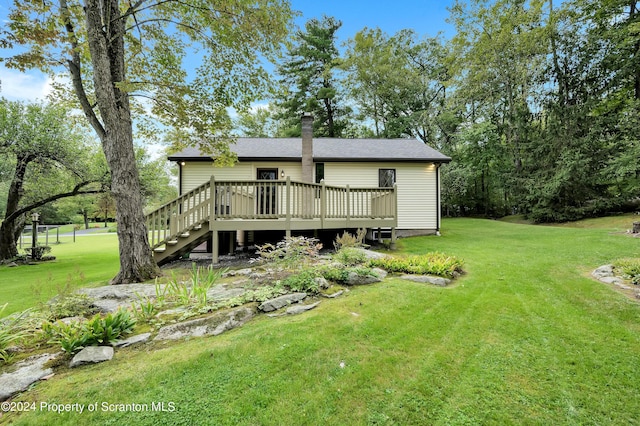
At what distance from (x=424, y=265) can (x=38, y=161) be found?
13.4 m

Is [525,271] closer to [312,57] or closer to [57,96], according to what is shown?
[57,96]

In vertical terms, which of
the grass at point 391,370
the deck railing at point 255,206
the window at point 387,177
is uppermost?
the window at point 387,177

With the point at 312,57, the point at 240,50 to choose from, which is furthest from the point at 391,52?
the point at 240,50

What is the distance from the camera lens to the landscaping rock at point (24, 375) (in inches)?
86.7

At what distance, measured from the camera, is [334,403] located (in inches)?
83.4

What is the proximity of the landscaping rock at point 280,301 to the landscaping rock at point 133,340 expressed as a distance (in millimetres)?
1315

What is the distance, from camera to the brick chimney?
34.3 feet

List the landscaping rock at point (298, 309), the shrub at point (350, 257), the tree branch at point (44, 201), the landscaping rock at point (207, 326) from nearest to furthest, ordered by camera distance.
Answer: the landscaping rock at point (207, 326)
the landscaping rock at point (298, 309)
the shrub at point (350, 257)
the tree branch at point (44, 201)

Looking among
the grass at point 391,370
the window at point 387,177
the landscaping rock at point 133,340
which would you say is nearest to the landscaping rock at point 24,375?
the grass at point 391,370

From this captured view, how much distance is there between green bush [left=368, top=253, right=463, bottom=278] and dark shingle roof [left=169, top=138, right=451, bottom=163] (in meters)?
6.20

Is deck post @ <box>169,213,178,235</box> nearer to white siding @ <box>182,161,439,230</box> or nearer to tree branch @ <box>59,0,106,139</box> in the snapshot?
tree branch @ <box>59,0,106,139</box>

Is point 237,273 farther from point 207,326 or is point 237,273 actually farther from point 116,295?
point 207,326

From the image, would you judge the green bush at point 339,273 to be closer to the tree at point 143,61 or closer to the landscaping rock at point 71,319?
the landscaping rock at point 71,319

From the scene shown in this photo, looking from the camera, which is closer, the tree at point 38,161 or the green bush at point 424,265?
the green bush at point 424,265
